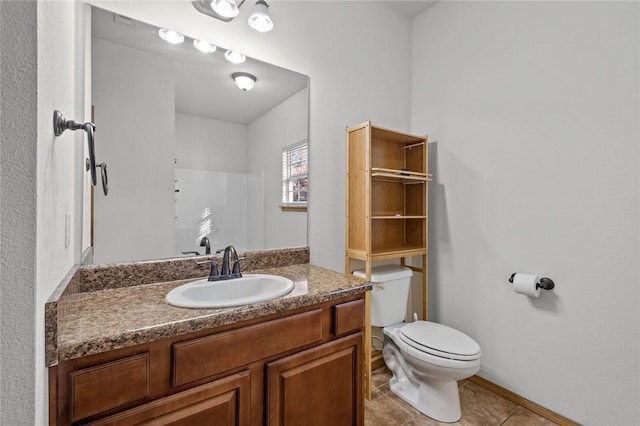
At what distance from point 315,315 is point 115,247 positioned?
0.92m

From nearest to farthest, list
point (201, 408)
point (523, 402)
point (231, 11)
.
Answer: point (201, 408) → point (231, 11) → point (523, 402)

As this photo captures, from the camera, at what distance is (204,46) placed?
4.88 feet

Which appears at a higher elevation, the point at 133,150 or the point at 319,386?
the point at 133,150

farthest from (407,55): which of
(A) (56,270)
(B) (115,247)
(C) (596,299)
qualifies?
(A) (56,270)

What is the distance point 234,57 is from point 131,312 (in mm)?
1333

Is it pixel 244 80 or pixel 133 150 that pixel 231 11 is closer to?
pixel 244 80

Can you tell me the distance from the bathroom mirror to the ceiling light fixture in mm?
168

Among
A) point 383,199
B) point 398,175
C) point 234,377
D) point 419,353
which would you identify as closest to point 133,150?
point 234,377

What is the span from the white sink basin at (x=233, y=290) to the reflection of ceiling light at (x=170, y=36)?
3.80ft

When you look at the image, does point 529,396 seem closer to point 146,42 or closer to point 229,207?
point 229,207

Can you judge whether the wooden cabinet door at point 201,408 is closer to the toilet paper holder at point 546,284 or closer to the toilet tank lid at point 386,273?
the toilet tank lid at point 386,273

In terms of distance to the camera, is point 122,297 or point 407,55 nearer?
point 122,297

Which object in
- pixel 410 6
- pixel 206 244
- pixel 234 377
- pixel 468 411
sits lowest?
pixel 468 411

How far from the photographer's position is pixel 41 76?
1.90 feet
